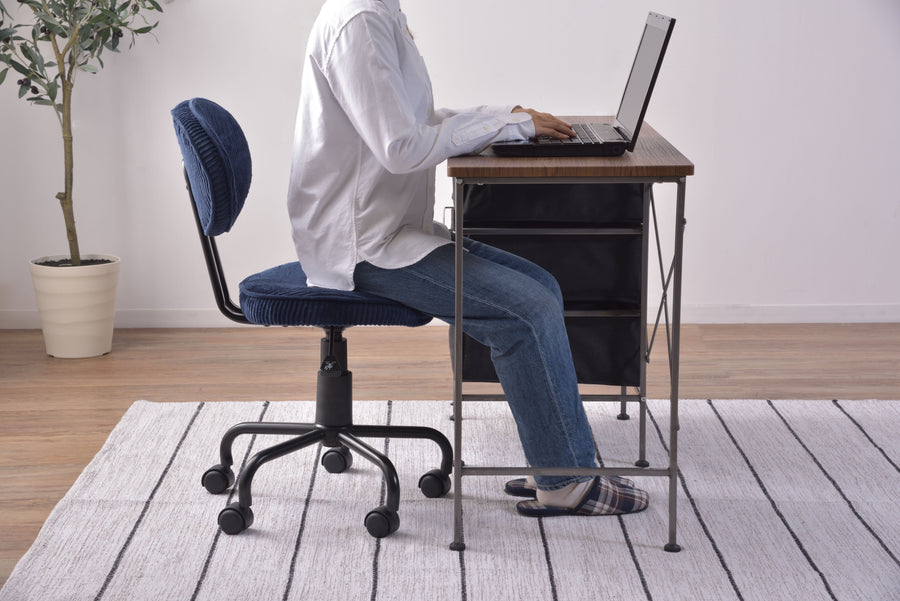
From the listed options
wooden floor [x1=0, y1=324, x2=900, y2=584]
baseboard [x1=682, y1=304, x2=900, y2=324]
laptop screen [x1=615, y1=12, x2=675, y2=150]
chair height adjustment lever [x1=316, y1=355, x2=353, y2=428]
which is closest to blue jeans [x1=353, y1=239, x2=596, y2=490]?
chair height adjustment lever [x1=316, y1=355, x2=353, y2=428]

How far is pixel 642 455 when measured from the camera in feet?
7.80

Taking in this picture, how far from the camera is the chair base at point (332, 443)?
2012 millimetres

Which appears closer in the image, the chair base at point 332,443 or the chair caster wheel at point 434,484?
the chair base at point 332,443

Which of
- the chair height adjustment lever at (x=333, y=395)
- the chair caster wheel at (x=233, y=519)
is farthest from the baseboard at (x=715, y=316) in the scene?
the chair caster wheel at (x=233, y=519)

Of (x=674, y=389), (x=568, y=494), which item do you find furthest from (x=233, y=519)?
Answer: (x=674, y=389)

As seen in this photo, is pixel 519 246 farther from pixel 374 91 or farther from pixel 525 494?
pixel 374 91

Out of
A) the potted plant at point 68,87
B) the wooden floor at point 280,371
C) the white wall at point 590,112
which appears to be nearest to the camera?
the wooden floor at point 280,371

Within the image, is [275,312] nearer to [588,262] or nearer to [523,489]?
[523,489]

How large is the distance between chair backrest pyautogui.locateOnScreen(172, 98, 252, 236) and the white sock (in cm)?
85

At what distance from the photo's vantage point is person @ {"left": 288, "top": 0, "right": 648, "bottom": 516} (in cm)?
181

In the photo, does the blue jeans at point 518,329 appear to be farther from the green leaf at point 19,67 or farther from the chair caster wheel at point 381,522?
the green leaf at point 19,67

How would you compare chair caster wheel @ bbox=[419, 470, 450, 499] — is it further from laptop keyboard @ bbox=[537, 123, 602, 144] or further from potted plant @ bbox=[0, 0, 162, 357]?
potted plant @ bbox=[0, 0, 162, 357]

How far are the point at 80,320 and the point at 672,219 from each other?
1947 millimetres

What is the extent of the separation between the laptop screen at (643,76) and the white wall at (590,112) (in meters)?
1.25
